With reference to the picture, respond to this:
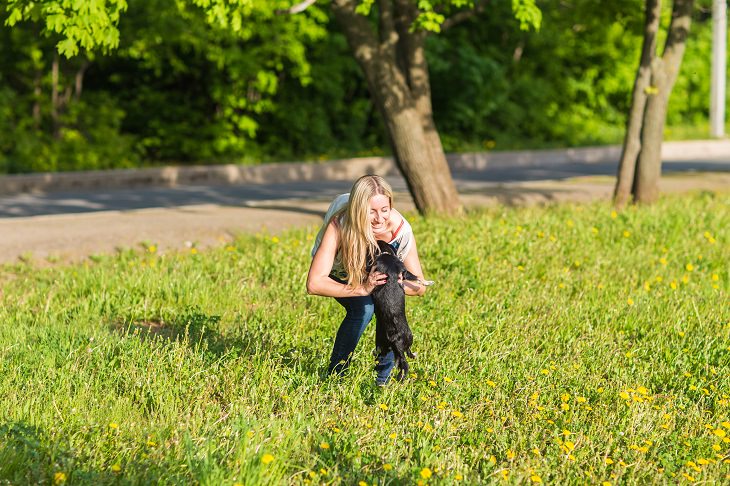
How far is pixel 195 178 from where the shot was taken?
18156 millimetres

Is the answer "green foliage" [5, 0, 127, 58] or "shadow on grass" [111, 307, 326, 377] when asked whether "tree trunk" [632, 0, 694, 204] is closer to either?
"green foliage" [5, 0, 127, 58]

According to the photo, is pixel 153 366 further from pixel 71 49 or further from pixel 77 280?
pixel 71 49

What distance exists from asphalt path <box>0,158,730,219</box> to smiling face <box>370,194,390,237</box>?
8.45 meters

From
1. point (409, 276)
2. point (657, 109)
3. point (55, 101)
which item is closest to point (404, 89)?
point (657, 109)

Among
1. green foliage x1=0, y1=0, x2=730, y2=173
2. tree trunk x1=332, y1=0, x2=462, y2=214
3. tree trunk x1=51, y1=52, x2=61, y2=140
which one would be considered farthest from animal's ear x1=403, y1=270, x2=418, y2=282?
tree trunk x1=51, y1=52, x2=61, y2=140

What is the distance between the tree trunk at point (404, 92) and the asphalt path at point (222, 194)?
2.68 metres

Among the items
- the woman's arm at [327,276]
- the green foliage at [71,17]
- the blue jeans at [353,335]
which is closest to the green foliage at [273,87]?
the green foliage at [71,17]

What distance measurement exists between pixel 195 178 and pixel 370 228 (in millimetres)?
13604

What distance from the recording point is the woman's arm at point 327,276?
504 centimetres

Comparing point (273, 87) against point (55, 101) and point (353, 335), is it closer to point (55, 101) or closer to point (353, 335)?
point (55, 101)

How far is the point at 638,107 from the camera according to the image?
12867mm

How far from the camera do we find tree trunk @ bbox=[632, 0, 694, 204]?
1278 centimetres

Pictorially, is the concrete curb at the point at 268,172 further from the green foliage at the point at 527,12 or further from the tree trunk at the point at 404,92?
the green foliage at the point at 527,12

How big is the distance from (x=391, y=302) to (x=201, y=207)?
8.47 meters
